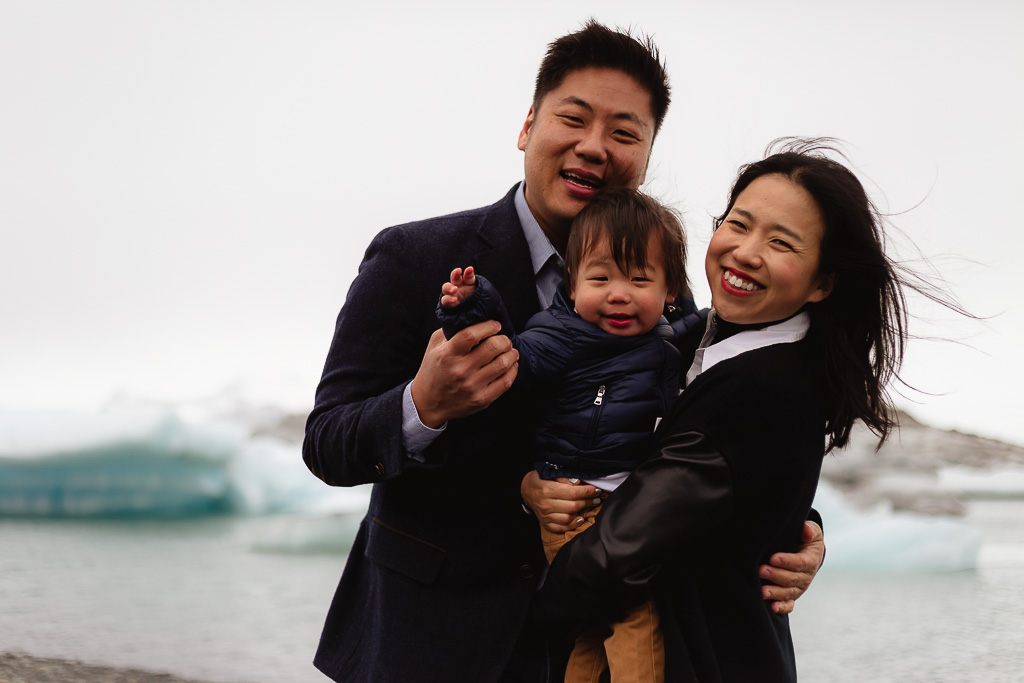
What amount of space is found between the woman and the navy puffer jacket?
73 mm

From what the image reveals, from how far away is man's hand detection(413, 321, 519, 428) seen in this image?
1321 millimetres

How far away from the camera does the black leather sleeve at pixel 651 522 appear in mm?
1297

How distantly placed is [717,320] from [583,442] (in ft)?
1.14

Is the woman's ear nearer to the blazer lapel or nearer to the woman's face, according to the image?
the woman's face

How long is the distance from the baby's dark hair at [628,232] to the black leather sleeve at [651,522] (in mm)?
354

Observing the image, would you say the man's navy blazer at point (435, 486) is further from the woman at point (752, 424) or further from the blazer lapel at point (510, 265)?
the woman at point (752, 424)

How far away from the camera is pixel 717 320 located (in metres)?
1.58

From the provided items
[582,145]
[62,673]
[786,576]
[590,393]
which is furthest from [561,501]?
[62,673]

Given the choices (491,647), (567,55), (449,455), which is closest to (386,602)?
(491,647)

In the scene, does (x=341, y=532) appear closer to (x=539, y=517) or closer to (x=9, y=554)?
(x=9, y=554)

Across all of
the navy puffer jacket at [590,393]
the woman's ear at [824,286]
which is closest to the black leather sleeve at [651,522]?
the navy puffer jacket at [590,393]

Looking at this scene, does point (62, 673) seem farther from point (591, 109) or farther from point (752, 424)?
point (752, 424)

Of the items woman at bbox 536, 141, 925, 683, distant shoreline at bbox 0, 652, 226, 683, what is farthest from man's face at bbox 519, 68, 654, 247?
distant shoreline at bbox 0, 652, 226, 683

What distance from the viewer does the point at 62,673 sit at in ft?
13.3
